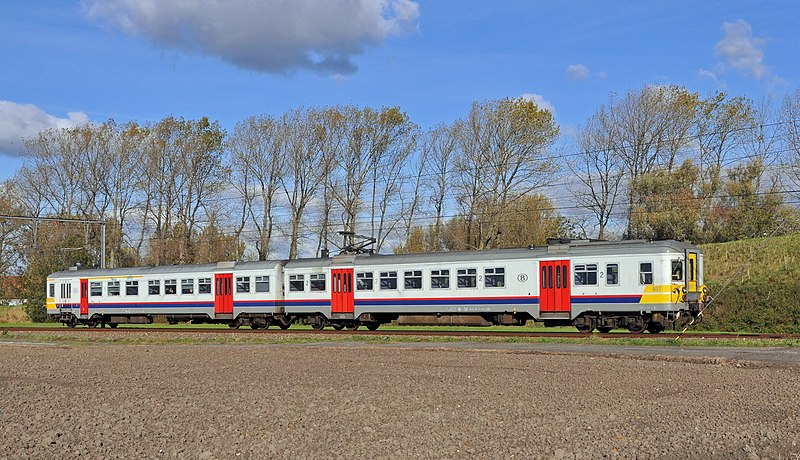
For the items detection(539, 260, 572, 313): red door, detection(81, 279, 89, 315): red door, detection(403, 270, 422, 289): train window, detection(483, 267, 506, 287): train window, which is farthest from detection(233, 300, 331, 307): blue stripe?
detection(81, 279, 89, 315): red door

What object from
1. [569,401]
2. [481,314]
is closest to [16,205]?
[481,314]

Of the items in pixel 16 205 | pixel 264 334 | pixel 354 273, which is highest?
pixel 16 205

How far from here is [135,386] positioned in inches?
561

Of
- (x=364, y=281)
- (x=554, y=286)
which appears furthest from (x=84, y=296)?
(x=554, y=286)

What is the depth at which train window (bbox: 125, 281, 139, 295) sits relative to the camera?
40.0 meters

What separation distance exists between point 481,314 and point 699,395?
1772 centimetres

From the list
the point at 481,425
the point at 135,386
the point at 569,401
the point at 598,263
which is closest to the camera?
the point at 481,425

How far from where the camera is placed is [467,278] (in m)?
30.2

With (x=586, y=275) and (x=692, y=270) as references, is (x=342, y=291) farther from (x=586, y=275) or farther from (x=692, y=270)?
(x=692, y=270)

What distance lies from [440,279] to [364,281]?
10.9 feet

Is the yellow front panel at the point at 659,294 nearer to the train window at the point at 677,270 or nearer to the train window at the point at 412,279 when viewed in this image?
the train window at the point at 677,270

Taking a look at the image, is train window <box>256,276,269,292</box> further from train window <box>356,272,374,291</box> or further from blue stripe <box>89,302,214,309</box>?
train window <box>356,272,374,291</box>

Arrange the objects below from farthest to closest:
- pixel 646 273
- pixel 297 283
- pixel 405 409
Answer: pixel 297 283 → pixel 646 273 → pixel 405 409

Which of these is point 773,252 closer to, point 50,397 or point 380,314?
point 380,314
